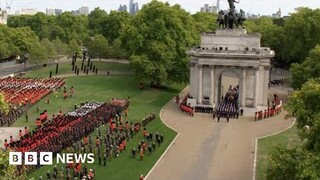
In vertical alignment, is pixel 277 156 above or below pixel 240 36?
below

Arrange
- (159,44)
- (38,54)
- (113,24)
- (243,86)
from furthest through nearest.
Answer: (113,24) → (38,54) → (159,44) → (243,86)

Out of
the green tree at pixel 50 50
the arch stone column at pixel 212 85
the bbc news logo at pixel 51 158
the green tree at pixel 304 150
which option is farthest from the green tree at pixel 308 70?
the green tree at pixel 50 50

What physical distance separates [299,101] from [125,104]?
1244 inches

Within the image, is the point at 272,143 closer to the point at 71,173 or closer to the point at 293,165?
the point at 71,173

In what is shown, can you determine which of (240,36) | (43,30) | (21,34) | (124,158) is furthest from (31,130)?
(43,30)

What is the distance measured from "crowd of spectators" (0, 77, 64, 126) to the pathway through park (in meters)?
15.3

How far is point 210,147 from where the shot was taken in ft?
142

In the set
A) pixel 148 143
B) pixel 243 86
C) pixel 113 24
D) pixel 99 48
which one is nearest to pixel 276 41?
pixel 99 48

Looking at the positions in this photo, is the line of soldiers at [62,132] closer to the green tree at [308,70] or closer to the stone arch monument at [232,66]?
the stone arch monument at [232,66]

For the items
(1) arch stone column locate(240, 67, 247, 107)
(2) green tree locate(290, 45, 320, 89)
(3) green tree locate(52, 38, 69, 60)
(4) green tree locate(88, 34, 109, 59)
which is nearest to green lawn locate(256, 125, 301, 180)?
(1) arch stone column locate(240, 67, 247, 107)

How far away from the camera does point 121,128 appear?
1854 inches

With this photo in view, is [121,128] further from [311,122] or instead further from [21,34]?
[21,34]

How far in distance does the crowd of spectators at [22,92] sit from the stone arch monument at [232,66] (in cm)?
1878

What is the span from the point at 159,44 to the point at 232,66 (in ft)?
44.3
